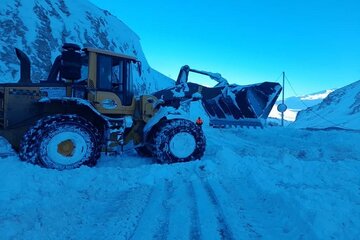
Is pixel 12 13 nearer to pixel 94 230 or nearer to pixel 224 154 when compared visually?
pixel 224 154

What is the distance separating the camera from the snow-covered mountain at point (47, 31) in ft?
97.0

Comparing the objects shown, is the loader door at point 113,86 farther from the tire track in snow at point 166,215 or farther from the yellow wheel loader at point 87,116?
the tire track in snow at point 166,215

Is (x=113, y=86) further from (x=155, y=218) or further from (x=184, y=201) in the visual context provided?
(x=155, y=218)

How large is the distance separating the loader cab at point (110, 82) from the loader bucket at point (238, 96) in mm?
4313

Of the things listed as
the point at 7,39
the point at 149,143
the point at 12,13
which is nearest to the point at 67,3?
the point at 12,13

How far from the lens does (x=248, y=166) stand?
6453 mm

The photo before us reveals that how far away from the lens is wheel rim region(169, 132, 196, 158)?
7.29 meters

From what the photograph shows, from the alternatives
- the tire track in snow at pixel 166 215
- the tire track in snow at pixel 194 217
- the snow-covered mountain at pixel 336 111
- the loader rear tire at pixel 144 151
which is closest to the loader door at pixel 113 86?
the loader rear tire at pixel 144 151

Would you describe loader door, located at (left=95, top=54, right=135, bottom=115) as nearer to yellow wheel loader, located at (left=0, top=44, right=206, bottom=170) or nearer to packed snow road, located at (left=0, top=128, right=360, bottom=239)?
→ yellow wheel loader, located at (left=0, top=44, right=206, bottom=170)

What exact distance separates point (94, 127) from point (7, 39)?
91.9 feet

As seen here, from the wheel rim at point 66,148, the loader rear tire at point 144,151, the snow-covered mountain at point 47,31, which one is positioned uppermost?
the snow-covered mountain at point 47,31

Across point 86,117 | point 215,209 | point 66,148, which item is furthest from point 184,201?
point 86,117

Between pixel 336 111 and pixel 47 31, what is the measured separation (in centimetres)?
3395

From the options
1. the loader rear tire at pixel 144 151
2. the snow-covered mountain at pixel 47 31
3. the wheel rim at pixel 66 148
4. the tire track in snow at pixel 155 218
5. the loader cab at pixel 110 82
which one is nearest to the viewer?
the tire track in snow at pixel 155 218
